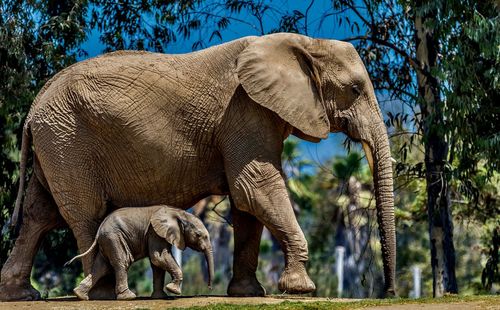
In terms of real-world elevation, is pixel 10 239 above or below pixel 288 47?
below

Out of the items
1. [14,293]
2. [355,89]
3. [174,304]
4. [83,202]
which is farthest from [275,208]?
[14,293]

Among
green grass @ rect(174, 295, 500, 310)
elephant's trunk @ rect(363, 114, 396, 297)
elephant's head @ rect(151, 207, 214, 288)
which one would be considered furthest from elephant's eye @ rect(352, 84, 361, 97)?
green grass @ rect(174, 295, 500, 310)

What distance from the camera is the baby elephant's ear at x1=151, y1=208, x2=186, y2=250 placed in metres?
10.9

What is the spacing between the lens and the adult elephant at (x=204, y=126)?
11.7 m

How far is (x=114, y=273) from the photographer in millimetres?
11406

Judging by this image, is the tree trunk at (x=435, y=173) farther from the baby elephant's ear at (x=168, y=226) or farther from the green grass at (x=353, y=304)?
the baby elephant's ear at (x=168, y=226)

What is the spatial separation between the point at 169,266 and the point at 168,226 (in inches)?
16.2

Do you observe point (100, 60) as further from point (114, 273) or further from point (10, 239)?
point (10, 239)

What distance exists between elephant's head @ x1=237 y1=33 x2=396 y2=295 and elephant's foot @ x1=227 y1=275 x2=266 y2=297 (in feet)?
5.08

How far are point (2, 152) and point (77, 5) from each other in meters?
2.95

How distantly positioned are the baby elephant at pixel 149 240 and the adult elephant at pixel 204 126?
0.66 meters

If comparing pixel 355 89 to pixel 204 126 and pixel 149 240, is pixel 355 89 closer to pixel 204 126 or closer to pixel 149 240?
pixel 204 126

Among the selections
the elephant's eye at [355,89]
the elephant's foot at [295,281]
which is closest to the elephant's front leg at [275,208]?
the elephant's foot at [295,281]

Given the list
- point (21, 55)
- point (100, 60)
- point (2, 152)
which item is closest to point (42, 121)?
point (100, 60)
